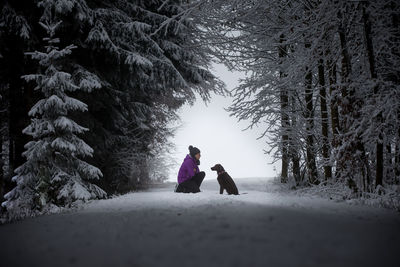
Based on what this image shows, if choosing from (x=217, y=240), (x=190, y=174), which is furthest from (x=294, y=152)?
(x=217, y=240)

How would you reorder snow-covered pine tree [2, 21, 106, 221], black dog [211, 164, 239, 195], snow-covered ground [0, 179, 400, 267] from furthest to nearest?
1. black dog [211, 164, 239, 195]
2. snow-covered pine tree [2, 21, 106, 221]
3. snow-covered ground [0, 179, 400, 267]

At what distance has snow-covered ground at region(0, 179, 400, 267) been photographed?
5.74ft

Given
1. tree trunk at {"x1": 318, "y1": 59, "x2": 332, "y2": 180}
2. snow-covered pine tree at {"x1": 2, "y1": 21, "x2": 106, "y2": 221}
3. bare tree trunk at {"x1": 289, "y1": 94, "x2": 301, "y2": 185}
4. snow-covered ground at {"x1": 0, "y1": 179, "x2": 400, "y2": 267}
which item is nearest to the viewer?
snow-covered ground at {"x1": 0, "y1": 179, "x2": 400, "y2": 267}

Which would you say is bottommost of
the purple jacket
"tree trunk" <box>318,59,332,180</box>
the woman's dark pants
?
the woman's dark pants

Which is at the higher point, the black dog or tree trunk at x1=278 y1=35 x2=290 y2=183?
tree trunk at x1=278 y1=35 x2=290 y2=183

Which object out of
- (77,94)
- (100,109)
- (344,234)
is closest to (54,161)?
(77,94)

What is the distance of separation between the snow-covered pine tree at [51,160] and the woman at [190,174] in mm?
2670

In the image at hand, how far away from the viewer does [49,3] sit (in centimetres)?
612

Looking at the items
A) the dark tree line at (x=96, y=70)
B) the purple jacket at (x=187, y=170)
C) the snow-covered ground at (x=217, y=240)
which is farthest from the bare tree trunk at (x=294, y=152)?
the snow-covered ground at (x=217, y=240)

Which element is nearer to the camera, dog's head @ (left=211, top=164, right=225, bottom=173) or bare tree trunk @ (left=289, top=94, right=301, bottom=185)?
dog's head @ (left=211, top=164, right=225, bottom=173)

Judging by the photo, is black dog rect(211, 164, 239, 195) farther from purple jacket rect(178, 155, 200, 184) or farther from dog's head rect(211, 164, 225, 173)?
purple jacket rect(178, 155, 200, 184)

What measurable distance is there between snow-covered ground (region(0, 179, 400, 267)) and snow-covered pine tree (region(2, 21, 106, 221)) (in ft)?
6.99

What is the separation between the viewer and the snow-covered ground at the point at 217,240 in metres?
1.75

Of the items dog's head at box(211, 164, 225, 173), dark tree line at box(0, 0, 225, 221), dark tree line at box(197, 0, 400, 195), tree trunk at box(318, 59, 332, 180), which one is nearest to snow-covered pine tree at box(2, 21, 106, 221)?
dark tree line at box(0, 0, 225, 221)
